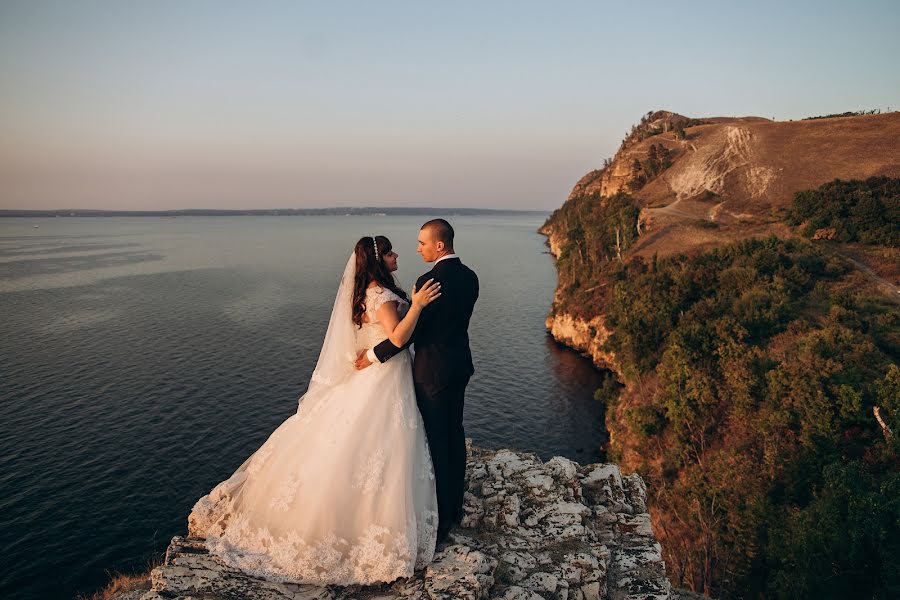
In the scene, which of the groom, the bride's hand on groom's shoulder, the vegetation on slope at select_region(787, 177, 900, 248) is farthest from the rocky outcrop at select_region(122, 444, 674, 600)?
the vegetation on slope at select_region(787, 177, 900, 248)

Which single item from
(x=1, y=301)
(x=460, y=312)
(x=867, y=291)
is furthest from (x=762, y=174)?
(x=1, y=301)

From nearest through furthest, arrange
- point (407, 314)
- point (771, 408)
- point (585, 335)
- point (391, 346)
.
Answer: point (407, 314), point (391, 346), point (771, 408), point (585, 335)

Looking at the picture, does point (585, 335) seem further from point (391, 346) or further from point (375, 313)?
point (391, 346)

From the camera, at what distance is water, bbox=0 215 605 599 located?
25.3 m

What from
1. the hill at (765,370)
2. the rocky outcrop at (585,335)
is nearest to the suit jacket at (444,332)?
the hill at (765,370)

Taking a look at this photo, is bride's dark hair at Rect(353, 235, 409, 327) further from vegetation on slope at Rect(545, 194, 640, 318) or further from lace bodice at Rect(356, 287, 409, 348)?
vegetation on slope at Rect(545, 194, 640, 318)

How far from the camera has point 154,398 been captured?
39.0m

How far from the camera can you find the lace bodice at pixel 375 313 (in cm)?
611

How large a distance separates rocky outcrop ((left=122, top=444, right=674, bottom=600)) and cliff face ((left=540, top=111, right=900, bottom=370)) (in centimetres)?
4646

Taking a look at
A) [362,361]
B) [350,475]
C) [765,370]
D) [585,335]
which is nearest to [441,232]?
[362,361]

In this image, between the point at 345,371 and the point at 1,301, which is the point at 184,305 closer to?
the point at 1,301

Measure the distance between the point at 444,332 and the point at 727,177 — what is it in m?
83.6

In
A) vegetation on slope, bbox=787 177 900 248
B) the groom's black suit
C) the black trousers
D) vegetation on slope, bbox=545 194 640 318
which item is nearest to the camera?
the groom's black suit

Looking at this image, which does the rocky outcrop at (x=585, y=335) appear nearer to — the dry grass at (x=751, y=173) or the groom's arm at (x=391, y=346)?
the dry grass at (x=751, y=173)
